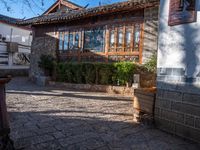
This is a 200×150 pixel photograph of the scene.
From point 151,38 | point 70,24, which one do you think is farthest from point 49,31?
point 151,38

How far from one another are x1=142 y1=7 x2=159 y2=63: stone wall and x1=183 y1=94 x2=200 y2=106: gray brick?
18.6 feet

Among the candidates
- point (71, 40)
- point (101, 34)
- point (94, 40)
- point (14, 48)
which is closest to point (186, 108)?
point (101, 34)

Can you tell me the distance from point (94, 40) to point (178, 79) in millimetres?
7988

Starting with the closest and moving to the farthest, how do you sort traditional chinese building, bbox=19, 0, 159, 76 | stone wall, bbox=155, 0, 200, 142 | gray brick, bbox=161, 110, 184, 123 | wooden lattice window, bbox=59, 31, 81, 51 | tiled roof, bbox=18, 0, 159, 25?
stone wall, bbox=155, 0, 200, 142 → gray brick, bbox=161, 110, 184, 123 → tiled roof, bbox=18, 0, 159, 25 → traditional chinese building, bbox=19, 0, 159, 76 → wooden lattice window, bbox=59, 31, 81, 51

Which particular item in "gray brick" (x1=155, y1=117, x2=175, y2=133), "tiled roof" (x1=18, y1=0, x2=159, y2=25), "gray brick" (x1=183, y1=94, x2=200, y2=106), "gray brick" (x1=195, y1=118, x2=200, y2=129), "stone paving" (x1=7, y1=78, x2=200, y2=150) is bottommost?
"stone paving" (x1=7, y1=78, x2=200, y2=150)

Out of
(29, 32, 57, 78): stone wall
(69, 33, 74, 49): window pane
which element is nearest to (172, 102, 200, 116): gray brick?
(69, 33, 74, 49): window pane

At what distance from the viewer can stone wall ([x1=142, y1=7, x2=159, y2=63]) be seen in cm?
938

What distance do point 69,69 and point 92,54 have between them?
142 cm

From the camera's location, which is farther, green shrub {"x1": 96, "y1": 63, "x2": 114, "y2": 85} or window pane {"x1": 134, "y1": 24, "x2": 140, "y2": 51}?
green shrub {"x1": 96, "y1": 63, "x2": 114, "y2": 85}

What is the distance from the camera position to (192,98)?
3.76 metres

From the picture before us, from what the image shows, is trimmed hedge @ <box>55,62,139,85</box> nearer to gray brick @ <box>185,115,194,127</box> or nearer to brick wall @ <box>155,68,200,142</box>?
brick wall @ <box>155,68,200,142</box>

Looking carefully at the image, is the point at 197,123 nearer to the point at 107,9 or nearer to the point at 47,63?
the point at 107,9

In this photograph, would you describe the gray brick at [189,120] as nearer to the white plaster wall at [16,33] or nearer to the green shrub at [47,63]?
the green shrub at [47,63]

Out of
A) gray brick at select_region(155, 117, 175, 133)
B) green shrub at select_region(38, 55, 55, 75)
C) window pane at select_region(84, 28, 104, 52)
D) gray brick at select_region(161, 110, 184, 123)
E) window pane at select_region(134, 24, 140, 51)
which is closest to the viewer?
gray brick at select_region(161, 110, 184, 123)
